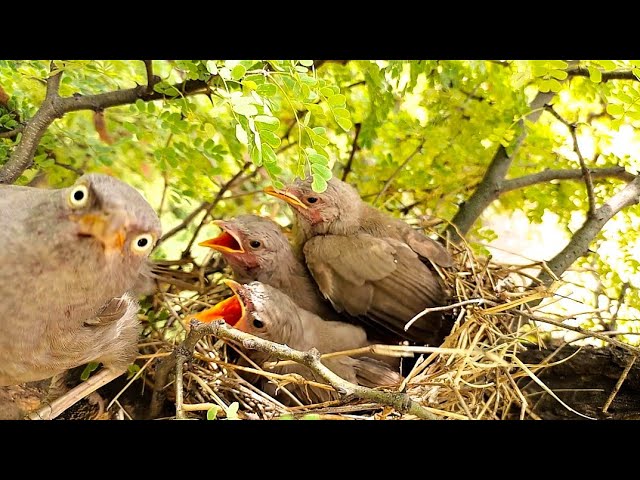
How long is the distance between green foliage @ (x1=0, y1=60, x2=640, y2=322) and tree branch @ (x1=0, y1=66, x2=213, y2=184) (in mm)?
37

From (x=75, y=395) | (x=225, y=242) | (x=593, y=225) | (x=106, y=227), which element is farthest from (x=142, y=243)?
(x=593, y=225)

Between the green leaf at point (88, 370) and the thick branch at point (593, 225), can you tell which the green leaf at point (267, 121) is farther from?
the thick branch at point (593, 225)

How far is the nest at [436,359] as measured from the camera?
1587mm

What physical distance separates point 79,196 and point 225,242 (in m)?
0.98

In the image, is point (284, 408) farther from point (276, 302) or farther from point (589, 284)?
point (589, 284)

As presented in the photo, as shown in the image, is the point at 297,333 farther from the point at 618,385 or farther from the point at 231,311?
the point at 618,385

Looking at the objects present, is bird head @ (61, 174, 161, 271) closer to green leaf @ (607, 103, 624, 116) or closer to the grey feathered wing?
the grey feathered wing

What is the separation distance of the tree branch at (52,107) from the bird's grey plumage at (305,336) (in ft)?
1.92

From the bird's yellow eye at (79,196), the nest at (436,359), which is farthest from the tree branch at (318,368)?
the bird's yellow eye at (79,196)

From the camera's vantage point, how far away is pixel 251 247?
6.69 feet
